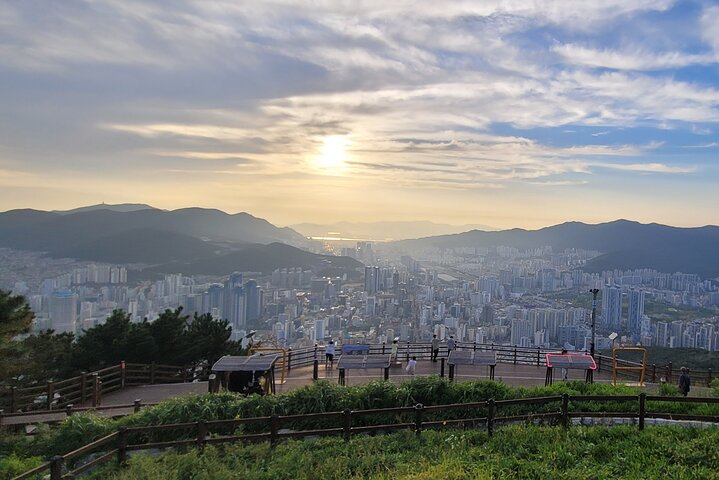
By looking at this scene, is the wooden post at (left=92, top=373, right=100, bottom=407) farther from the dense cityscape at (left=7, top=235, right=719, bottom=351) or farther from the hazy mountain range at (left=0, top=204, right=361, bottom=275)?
the hazy mountain range at (left=0, top=204, right=361, bottom=275)

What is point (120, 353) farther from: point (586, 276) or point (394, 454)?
point (586, 276)

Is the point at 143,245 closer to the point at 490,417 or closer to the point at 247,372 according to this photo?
the point at 247,372

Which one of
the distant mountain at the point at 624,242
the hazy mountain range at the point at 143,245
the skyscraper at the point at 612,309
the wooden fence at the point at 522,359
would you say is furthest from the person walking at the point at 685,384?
the distant mountain at the point at 624,242

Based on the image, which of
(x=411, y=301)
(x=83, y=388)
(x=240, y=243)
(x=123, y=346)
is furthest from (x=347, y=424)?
(x=240, y=243)

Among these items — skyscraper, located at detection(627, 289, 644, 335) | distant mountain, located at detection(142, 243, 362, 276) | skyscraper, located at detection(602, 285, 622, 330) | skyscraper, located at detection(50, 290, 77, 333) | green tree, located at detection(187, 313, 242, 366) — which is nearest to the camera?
green tree, located at detection(187, 313, 242, 366)

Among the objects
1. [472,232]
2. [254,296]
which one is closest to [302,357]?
[254,296]

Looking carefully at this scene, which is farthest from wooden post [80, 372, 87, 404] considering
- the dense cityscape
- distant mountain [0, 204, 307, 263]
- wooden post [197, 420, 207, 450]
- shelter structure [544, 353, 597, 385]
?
distant mountain [0, 204, 307, 263]
